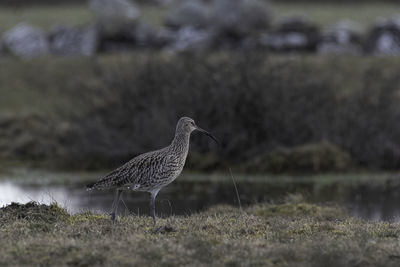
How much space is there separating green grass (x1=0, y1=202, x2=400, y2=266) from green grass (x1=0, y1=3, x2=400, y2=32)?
36.6 meters

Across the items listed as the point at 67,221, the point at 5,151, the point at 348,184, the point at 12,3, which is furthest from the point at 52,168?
the point at 12,3

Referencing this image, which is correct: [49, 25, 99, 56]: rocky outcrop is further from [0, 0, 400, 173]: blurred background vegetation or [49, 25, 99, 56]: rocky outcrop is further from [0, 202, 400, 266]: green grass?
[0, 202, 400, 266]: green grass

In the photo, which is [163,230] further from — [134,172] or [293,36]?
[293,36]

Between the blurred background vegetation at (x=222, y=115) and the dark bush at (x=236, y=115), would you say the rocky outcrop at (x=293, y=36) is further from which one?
the dark bush at (x=236, y=115)

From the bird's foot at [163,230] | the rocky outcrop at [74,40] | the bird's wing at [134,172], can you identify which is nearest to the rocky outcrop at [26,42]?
the rocky outcrop at [74,40]

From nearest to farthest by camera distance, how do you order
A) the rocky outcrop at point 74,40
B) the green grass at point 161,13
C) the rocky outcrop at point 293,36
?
the rocky outcrop at point 293,36 < the rocky outcrop at point 74,40 < the green grass at point 161,13

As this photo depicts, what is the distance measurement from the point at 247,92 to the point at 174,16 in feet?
66.4

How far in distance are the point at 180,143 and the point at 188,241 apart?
277cm

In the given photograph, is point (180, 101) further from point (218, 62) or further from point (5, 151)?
point (5, 151)

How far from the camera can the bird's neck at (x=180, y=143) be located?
40.5ft

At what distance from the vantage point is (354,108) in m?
27.3

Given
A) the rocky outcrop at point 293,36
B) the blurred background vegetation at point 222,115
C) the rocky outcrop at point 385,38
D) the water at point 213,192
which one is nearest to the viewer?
the water at point 213,192

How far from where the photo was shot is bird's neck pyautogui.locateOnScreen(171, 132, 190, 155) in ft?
40.5

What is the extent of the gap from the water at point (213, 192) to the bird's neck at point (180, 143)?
5.22 meters
